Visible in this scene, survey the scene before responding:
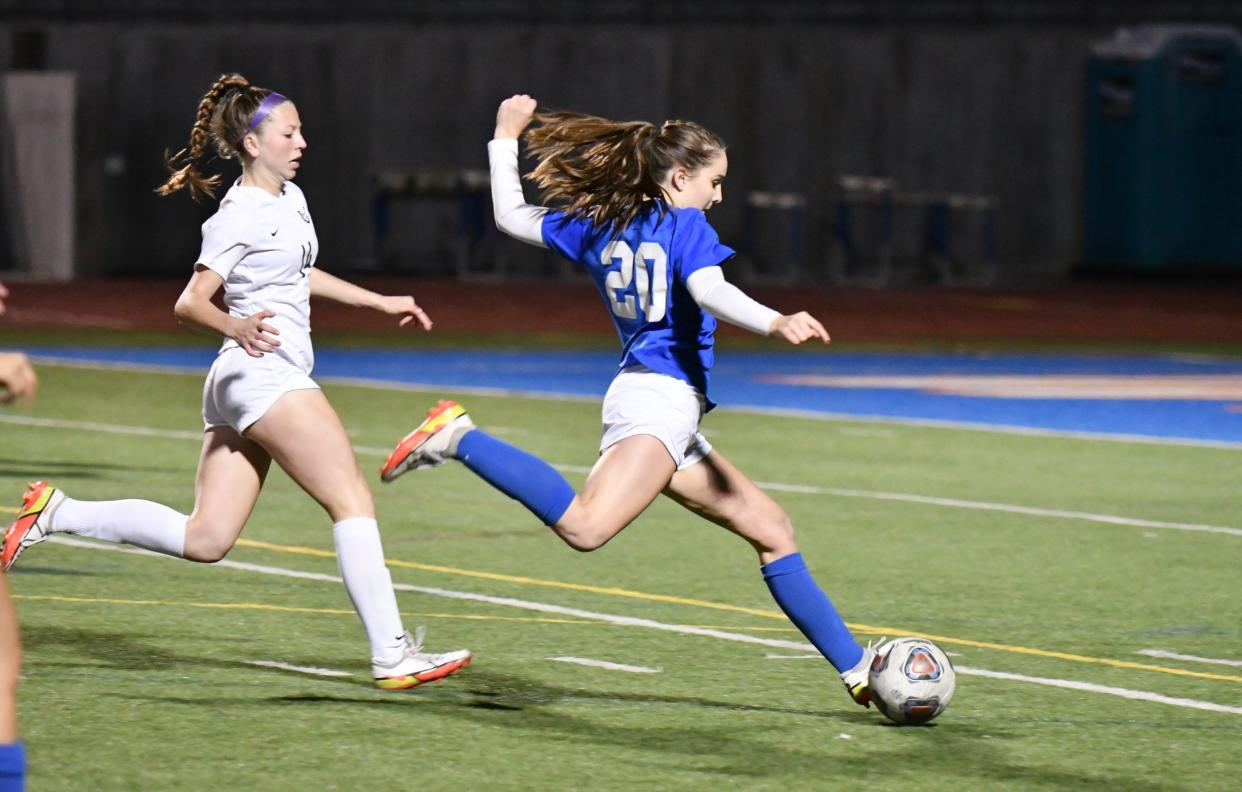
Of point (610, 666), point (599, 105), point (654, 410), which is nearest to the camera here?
point (654, 410)

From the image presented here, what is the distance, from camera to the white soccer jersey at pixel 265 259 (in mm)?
7234

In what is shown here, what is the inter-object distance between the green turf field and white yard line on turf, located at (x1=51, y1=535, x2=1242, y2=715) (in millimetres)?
28

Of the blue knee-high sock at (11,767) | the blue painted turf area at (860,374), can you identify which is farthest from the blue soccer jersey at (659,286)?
the blue painted turf area at (860,374)

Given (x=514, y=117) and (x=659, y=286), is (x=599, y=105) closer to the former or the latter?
(x=514, y=117)

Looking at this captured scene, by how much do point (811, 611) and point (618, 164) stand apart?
4.98 ft

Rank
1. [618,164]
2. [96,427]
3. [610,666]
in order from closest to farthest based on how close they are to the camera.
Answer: [618,164], [610,666], [96,427]

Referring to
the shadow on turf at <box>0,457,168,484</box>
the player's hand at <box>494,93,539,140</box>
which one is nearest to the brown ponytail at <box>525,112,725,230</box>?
the player's hand at <box>494,93,539,140</box>

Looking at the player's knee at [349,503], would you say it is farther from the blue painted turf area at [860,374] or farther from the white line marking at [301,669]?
the blue painted turf area at [860,374]

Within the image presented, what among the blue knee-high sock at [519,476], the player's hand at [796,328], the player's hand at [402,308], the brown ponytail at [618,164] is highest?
the brown ponytail at [618,164]

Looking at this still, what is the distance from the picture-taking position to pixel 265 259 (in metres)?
7.31

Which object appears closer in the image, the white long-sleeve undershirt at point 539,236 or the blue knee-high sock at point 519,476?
the white long-sleeve undershirt at point 539,236

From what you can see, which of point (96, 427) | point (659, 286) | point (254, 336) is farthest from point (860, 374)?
point (254, 336)

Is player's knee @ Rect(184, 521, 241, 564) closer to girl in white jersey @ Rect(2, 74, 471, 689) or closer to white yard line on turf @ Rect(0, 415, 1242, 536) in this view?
girl in white jersey @ Rect(2, 74, 471, 689)

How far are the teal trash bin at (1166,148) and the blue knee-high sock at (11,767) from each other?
31.8m
